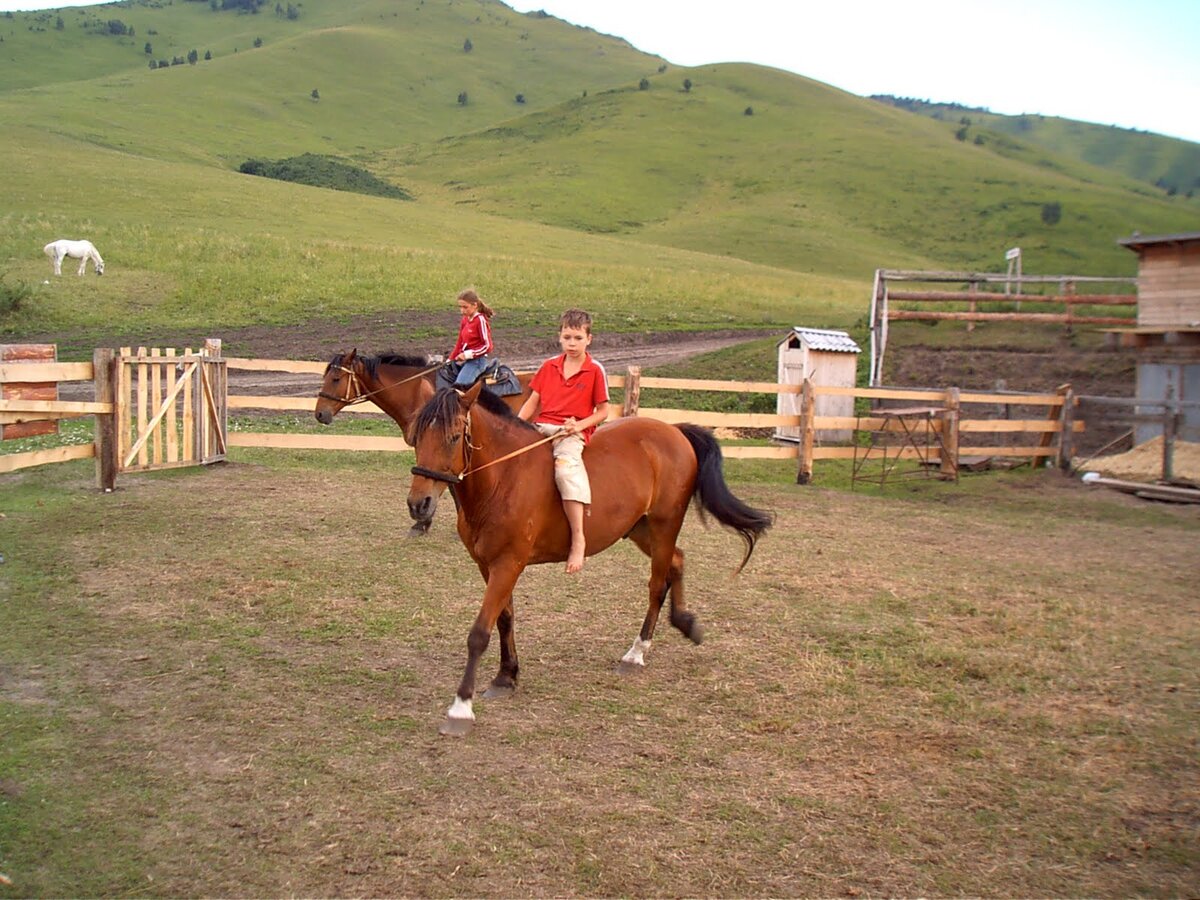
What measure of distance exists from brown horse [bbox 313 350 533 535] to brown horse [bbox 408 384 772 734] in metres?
4.27

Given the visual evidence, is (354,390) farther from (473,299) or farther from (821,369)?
(821,369)

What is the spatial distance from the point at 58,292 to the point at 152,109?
5549 centimetres

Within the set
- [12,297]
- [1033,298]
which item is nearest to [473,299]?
[1033,298]

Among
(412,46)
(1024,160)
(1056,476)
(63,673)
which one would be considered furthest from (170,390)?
(412,46)

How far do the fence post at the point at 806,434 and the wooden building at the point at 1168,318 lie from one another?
288 inches

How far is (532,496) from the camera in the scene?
5492mm

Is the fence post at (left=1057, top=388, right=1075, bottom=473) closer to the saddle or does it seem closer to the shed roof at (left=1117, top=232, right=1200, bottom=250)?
the shed roof at (left=1117, top=232, right=1200, bottom=250)

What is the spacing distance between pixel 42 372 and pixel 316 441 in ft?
12.0

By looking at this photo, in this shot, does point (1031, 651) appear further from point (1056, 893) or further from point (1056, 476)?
point (1056, 476)

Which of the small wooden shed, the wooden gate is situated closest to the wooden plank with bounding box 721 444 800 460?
the small wooden shed

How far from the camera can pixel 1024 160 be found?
8756 centimetres

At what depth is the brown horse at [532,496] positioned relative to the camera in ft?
16.8

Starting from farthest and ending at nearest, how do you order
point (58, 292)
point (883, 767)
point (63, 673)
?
1. point (58, 292)
2. point (63, 673)
3. point (883, 767)

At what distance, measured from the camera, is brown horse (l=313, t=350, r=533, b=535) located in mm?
10141
